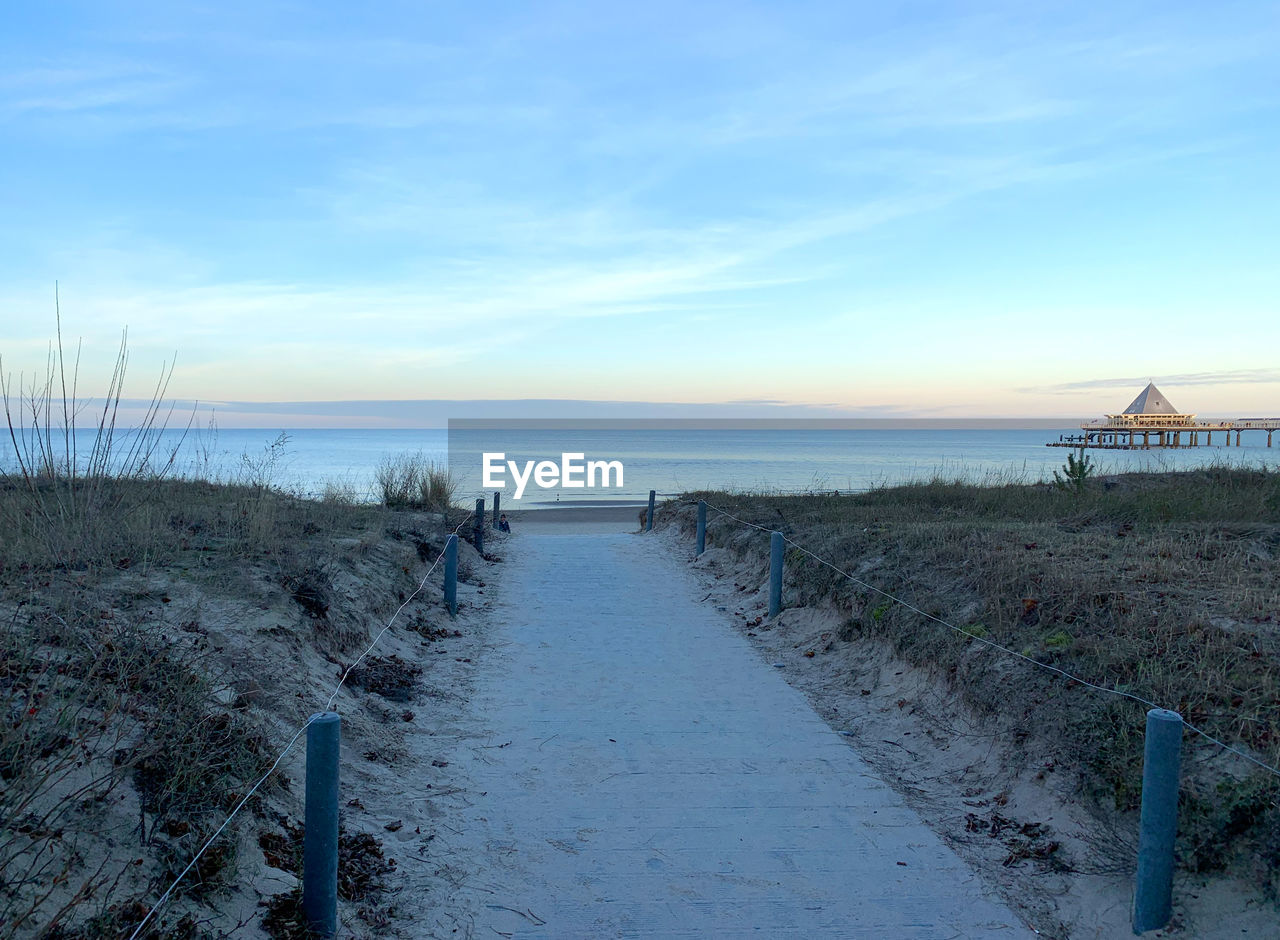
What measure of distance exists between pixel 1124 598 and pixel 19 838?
24.0 feet

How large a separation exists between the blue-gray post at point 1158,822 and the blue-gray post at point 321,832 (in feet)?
11.9

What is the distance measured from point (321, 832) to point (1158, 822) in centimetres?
374

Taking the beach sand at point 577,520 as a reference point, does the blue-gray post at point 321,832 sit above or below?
above

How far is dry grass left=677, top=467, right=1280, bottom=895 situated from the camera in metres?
4.43

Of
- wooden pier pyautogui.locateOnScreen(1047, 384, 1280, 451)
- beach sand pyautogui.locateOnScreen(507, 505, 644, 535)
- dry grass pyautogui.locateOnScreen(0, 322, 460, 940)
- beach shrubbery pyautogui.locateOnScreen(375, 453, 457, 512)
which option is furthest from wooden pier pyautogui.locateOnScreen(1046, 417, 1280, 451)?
dry grass pyautogui.locateOnScreen(0, 322, 460, 940)

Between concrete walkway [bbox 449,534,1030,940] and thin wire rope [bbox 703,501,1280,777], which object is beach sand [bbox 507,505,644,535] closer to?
thin wire rope [bbox 703,501,1280,777]

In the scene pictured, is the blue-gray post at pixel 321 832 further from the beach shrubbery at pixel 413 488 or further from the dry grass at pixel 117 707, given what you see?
the beach shrubbery at pixel 413 488

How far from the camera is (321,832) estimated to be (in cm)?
375

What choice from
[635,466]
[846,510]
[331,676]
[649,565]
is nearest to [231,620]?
[331,676]

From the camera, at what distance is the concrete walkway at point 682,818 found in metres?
Answer: 4.14

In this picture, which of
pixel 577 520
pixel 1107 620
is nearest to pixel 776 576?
pixel 1107 620

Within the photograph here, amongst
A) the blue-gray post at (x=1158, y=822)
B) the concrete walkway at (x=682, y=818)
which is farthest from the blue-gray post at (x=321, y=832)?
the blue-gray post at (x=1158, y=822)

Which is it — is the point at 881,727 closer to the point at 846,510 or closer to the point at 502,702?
the point at 502,702

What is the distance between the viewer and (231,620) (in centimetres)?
662
